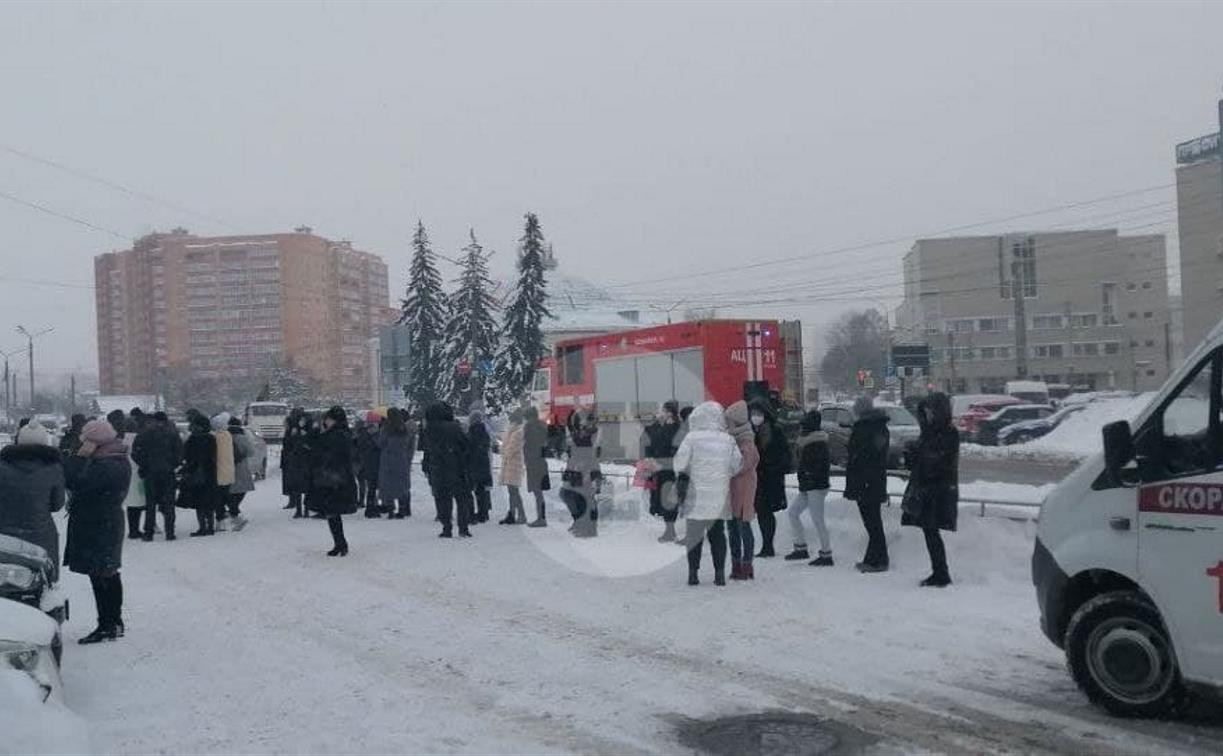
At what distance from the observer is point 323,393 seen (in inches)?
3344

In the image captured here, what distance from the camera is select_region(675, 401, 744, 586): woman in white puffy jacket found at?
11438 millimetres

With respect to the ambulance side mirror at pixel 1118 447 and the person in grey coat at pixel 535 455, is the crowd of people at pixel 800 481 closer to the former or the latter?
the person in grey coat at pixel 535 455

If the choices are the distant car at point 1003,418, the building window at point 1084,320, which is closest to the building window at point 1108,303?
the building window at point 1084,320

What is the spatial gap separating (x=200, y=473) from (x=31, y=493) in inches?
343

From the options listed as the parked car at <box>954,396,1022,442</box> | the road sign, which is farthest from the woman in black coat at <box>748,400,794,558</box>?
the parked car at <box>954,396,1022,442</box>

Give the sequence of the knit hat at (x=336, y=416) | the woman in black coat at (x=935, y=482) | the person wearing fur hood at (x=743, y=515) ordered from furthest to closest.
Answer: the knit hat at (x=336, y=416), the person wearing fur hood at (x=743, y=515), the woman in black coat at (x=935, y=482)

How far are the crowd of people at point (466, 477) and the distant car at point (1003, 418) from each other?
1051 inches

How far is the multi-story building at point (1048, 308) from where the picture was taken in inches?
3125

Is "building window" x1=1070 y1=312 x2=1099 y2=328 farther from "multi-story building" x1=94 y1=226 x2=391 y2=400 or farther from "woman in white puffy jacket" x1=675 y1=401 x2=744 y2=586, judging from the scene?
"woman in white puffy jacket" x1=675 y1=401 x2=744 y2=586

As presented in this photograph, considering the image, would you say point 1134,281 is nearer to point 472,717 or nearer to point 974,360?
point 974,360

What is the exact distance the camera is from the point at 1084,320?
83.4m

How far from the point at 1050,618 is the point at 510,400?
171 feet

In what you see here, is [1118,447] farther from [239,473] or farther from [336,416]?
[239,473]

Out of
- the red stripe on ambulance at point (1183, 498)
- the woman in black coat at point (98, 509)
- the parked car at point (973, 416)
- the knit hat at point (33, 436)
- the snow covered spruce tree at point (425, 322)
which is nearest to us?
the red stripe on ambulance at point (1183, 498)
